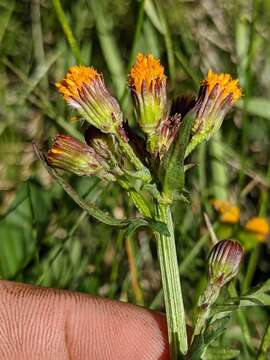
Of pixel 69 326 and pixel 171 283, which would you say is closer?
pixel 171 283

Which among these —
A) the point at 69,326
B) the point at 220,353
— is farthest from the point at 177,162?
the point at 69,326

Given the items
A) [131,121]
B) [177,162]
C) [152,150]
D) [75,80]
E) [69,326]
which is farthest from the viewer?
[131,121]

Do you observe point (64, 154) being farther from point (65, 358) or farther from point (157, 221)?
point (65, 358)

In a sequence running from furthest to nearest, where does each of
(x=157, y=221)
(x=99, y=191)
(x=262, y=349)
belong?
1. (x=99, y=191)
2. (x=262, y=349)
3. (x=157, y=221)

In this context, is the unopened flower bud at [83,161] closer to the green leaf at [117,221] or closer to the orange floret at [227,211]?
the green leaf at [117,221]

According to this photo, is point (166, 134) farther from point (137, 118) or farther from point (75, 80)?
point (75, 80)

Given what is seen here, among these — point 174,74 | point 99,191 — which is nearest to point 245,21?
point 174,74

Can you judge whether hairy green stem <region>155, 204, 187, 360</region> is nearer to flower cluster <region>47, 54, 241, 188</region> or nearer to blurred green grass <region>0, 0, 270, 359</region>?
flower cluster <region>47, 54, 241, 188</region>
